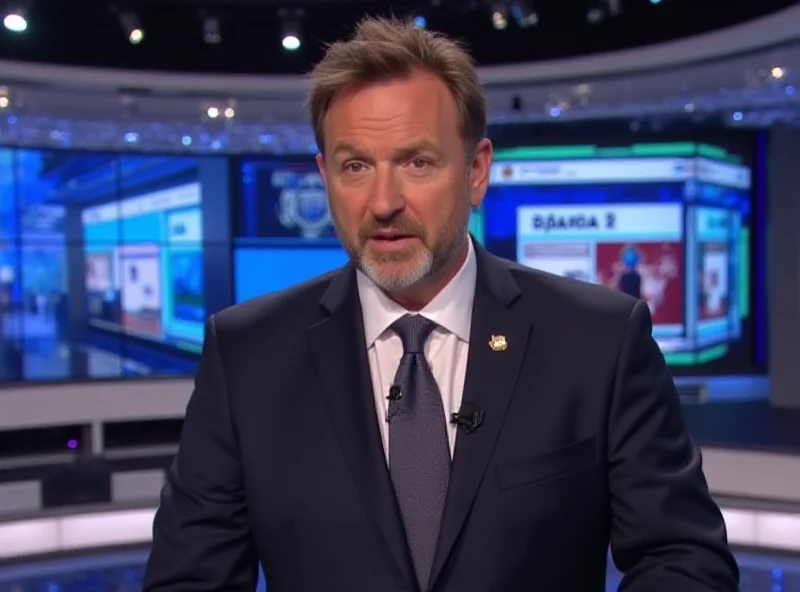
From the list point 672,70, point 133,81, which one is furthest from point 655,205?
point 133,81

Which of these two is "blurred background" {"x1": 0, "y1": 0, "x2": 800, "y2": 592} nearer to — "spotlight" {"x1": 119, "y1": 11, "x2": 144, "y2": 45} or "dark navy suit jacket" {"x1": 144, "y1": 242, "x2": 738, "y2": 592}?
"spotlight" {"x1": 119, "y1": 11, "x2": 144, "y2": 45}

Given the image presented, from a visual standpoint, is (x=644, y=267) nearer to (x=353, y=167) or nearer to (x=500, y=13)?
(x=500, y=13)

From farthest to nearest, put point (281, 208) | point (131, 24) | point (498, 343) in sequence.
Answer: point (281, 208) < point (131, 24) < point (498, 343)

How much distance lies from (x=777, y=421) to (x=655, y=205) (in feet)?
7.06

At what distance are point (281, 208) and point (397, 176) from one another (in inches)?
298

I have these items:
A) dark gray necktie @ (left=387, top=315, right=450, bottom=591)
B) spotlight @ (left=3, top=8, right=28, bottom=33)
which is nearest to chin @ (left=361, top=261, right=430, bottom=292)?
dark gray necktie @ (left=387, top=315, right=450, bottom=591)

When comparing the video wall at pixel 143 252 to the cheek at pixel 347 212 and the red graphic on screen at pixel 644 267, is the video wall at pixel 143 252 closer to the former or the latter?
the red graphic on screen at pixel 644 267

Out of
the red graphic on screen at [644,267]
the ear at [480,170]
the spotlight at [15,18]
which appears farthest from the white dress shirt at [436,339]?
the red graphic on screen at [644,267]

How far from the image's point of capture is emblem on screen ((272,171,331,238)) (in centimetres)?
848

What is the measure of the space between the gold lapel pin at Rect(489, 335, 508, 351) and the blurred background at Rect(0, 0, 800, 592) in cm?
240

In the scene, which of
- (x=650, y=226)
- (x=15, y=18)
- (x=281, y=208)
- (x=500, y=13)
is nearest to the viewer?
(x=15, y=18)

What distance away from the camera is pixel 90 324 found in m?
8.55

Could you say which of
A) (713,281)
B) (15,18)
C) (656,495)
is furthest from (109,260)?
(656,495)

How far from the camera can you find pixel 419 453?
1.12 meters
